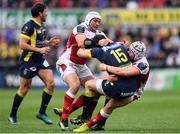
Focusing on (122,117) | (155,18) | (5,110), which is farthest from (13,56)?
(122,117)

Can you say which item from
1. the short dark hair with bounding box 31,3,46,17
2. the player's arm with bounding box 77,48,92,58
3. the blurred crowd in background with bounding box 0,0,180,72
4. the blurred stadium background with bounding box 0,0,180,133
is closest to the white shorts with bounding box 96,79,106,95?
the player's arm with bounding box 77,48,92,58

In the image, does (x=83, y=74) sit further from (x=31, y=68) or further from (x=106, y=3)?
(x=106, y=3)

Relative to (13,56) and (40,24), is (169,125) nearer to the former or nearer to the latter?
(40,24)

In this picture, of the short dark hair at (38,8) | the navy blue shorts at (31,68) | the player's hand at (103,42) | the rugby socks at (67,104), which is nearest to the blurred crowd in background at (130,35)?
the navy blue shorts at (31,68)

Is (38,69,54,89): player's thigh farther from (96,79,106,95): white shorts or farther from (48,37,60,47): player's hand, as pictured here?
(96,79,106,95): white shorts

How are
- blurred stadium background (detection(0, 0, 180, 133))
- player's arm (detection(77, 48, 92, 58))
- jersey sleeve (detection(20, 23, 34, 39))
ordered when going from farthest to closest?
blurred stadium background (detection(0, 0, 180, 133))
jersey sleeve (detection(20, 23, 34, 39))
player's arm (detection(77, 48, 92, 58))

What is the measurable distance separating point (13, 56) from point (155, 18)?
23.6 ft

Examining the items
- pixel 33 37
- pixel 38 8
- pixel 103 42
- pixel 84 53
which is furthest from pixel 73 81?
pixel 38 8

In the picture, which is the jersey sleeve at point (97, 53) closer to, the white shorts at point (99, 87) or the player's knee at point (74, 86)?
the white shorts at point (99, 87)

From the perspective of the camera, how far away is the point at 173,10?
34.6 metres

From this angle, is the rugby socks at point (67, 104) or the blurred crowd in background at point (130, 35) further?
the blurred crowd in background at point (130, 35)

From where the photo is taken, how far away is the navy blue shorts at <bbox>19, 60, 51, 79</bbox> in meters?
16.0

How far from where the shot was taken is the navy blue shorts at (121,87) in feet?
44.7

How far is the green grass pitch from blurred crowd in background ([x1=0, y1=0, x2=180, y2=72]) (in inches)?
208
